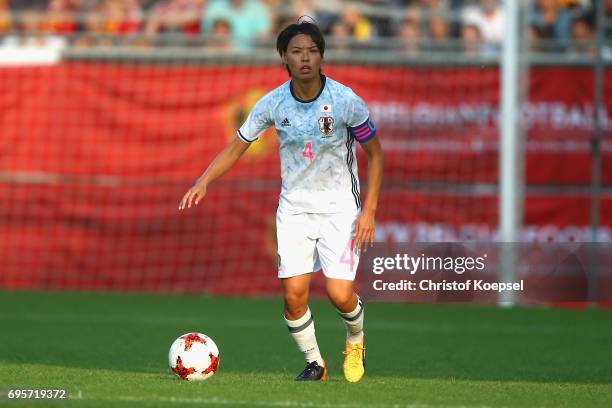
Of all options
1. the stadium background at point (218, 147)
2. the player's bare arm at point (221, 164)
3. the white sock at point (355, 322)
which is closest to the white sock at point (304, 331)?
the white sock at point (355, 322)

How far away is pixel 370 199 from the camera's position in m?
8.39

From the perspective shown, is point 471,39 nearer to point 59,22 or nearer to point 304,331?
point 59,22

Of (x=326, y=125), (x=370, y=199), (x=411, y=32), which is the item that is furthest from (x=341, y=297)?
(x=411, y=32)

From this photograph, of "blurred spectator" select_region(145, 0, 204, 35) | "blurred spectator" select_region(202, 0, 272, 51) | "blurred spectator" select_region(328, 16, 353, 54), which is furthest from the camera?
"blurred spectator" select_region(145, 0, 204, 35)

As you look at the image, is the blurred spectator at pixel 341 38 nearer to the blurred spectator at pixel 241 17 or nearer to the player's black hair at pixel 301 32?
the blurred spectator at pixel 241 17

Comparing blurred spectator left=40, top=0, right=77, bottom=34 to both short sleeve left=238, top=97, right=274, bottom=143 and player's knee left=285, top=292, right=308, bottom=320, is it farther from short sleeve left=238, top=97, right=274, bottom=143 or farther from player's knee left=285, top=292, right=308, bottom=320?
player's knee left=285, top=292, right=308, bottom=320

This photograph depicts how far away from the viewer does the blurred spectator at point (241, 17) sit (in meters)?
18.5

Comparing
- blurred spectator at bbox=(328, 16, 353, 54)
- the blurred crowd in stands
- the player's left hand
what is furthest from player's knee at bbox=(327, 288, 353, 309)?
blurred spectator at bbox=(328, 16, 353, 54)

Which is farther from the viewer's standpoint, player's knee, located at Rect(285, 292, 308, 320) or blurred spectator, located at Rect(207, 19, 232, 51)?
blurred spectator, located at Rect(207, 19, 232, 51)

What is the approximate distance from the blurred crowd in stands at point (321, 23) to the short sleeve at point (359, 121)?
28.5ft

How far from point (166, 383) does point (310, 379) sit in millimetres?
958

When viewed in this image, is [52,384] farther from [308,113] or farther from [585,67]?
[585,67]

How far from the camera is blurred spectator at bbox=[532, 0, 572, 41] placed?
17.4 m

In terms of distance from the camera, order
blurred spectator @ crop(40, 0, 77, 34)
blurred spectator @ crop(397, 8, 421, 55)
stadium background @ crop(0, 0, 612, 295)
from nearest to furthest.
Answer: stadium background @ crop(0, 0, 612, 295), blurred spectator @ crop(397, 8, 421, 55), blurred spectator @ crop(40, 0, 77, 34)
